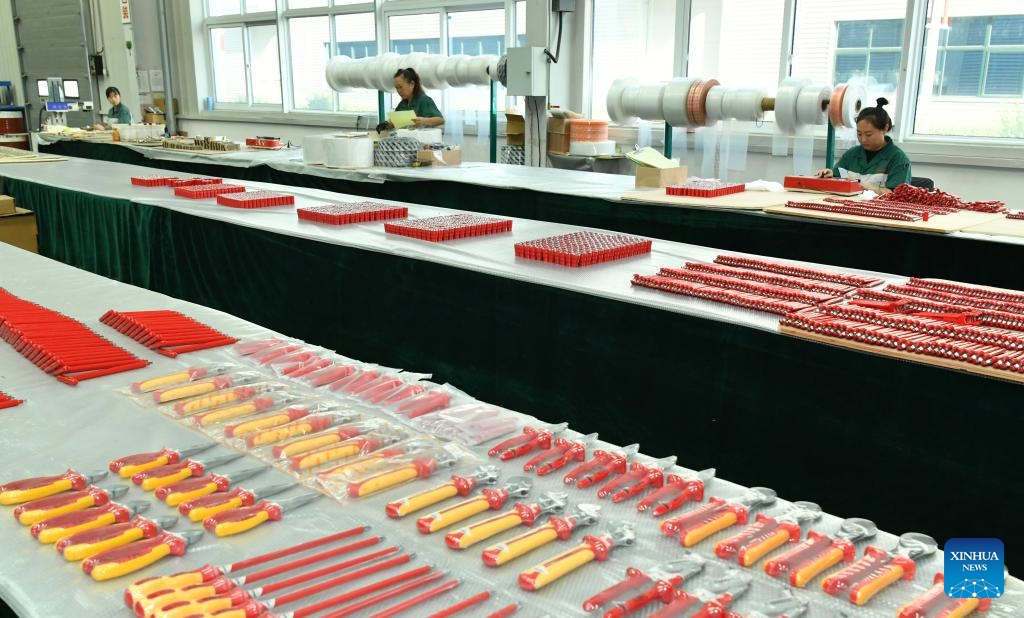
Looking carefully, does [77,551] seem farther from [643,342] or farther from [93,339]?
[643,342]

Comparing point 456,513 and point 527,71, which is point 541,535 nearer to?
point 456,513

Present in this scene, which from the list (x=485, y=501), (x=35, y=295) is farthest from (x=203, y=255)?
(x=485, y=501)

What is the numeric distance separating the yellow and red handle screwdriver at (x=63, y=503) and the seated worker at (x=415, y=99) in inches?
192

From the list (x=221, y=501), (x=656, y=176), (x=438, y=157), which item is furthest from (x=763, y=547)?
(x=438, y=157)

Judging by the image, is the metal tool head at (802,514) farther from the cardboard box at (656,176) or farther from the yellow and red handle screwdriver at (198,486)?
the cardboard box at (656,176)

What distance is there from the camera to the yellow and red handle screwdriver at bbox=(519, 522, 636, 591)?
3.27 ft

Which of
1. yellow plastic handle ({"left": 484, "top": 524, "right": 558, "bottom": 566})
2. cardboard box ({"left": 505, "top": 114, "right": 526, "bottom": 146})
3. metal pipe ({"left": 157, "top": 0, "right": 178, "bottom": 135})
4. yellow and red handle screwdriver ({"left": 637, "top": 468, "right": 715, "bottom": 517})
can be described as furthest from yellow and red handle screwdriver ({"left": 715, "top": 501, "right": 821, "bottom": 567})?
metal pipe ({"left": 157, "top": 0, "right": 178, "bottom": 135})

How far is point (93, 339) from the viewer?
1.86 meters

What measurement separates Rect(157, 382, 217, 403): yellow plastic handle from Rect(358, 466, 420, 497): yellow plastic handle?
1.78 ft

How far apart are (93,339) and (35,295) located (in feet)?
1.94

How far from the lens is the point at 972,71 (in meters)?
5.62

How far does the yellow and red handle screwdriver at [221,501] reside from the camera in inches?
45.0

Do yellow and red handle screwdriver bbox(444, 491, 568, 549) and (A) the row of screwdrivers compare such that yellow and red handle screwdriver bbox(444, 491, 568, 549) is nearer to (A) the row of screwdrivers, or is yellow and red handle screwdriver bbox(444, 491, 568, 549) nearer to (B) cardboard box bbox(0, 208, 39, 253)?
(A) the row of screwdrivers

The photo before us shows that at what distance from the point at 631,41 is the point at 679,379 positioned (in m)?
5.63
